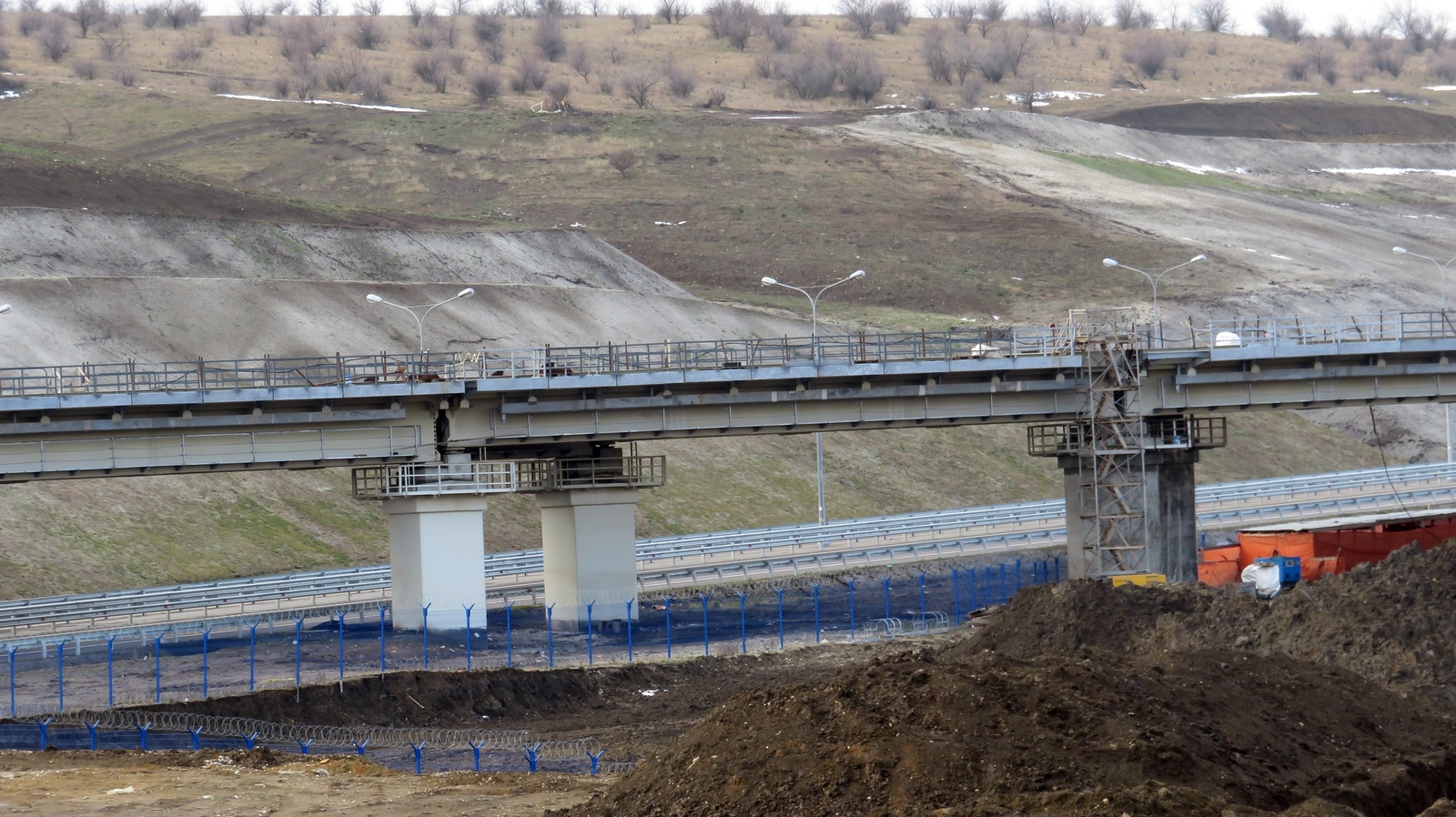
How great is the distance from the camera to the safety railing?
54438mm

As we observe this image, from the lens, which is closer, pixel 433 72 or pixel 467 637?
pixel 467 637

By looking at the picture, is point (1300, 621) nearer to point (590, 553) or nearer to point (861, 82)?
point (590, 553)

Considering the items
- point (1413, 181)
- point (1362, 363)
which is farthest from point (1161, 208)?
point (1362, 363)

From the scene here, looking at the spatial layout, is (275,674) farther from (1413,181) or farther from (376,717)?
(1413,181)

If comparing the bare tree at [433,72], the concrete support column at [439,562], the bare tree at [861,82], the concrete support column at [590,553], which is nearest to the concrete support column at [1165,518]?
the concrete support column at [590,553]

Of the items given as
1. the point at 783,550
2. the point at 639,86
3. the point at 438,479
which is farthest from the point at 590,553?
the point at 639,86

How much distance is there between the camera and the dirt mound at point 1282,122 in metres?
190

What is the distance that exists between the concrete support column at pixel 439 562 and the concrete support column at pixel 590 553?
4.42m

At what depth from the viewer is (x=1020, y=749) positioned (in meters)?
22.5

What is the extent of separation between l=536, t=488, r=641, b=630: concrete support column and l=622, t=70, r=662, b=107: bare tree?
125 m

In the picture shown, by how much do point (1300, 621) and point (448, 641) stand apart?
80.5 ft

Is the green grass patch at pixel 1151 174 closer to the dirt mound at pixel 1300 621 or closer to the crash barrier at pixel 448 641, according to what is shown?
the crash barrier at pixel 448 641

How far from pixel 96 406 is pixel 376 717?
50.1 feet

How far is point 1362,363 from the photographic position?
211 ft
